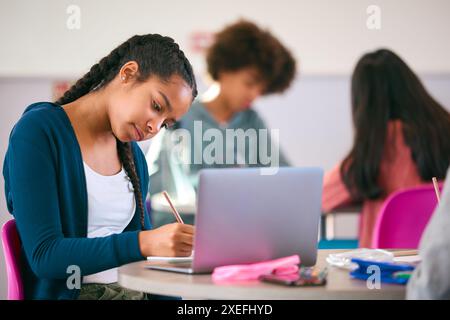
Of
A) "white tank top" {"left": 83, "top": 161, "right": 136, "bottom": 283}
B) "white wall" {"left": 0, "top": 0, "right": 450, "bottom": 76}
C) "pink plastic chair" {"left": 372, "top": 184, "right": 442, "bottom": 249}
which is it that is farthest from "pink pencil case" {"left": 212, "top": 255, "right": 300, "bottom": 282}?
"white wall" {"left": 0, "top": 0, "right": 450, "bottom": 76}

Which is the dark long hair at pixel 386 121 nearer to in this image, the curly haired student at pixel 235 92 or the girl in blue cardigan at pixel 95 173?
the curly haired student at pixel 235 92

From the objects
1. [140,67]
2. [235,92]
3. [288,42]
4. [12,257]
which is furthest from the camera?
[288,42]

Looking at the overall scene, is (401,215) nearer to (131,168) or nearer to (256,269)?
(131,168)

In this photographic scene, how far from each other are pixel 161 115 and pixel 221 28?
2743mm

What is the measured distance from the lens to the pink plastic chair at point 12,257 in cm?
142

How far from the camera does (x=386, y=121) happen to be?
9.16ft

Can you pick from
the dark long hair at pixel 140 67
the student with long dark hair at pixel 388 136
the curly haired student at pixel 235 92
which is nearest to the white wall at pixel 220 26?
the curly haired student at pixel 235 92

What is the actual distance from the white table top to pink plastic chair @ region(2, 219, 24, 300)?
0.96ft

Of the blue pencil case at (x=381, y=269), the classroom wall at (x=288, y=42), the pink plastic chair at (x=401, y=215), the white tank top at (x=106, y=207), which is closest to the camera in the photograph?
the blue pencil case at (x=381, y=269)

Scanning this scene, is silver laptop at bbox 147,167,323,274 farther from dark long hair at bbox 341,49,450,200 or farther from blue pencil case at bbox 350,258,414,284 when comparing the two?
dark long hair at bbox 341,49,450,200

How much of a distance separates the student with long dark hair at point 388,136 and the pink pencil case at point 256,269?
4.92 ft

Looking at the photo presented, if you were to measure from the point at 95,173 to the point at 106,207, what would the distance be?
0.25ft

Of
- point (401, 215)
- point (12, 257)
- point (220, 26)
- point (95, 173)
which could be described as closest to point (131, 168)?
point (95, 173)

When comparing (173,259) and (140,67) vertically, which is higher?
(140,67)
